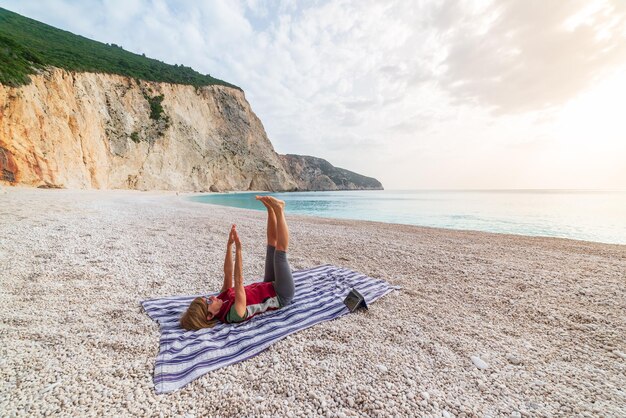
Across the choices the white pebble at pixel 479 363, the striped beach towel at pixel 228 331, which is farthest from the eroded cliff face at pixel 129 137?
the white pebble at pixel 479 363

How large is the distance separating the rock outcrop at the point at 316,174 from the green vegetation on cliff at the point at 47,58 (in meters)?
51.1

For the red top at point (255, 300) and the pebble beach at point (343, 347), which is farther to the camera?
the red top at point (255, 300)

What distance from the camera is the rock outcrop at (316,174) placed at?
106 m

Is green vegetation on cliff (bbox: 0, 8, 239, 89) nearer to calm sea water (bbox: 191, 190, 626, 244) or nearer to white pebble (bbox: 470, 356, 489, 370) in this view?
calm sea water (bbox: 191, 190, 626, 244)

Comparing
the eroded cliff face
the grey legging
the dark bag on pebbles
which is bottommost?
the dark bag on pebbles

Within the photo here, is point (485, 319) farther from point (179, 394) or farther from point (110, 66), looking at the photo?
point (110, 66)

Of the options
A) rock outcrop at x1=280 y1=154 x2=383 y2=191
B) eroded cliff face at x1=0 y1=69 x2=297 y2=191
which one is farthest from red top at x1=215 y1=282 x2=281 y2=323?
rock outcrop at x1=280 y1=154 x2=383 y2=191

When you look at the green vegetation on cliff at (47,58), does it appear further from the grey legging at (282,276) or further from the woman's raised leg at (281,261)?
the grey legging at (282,276)

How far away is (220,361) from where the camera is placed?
2439 millimetres

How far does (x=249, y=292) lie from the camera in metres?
3.33

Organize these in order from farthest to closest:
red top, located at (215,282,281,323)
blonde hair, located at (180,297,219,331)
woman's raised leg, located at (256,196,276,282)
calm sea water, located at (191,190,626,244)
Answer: calm sea water, located at (191,190,626,244)
woman's raised leg, located at (256,196,276,282)
red top, located at (215,282,281,323)
blonde hair, located at (180,297,219,331)

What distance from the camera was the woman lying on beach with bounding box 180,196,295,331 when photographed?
2992 millimetres

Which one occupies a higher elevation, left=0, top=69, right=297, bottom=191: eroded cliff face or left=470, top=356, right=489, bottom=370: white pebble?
left=0, top=69, right=297, bottom=191: eroded cliff face

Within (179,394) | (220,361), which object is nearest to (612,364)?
(220,361)
